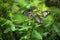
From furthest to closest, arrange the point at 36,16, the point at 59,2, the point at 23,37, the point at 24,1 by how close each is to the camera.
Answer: the point at 59,2
the point at 24,1
the point at 23,37
the point at 36,16

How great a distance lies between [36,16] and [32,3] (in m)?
0.22

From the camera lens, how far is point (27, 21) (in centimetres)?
195

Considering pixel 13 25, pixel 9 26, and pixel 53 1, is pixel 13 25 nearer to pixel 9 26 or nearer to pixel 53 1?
pixel 9 26

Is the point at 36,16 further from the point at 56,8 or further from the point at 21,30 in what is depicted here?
the point at 56,8

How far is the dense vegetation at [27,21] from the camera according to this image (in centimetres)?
191

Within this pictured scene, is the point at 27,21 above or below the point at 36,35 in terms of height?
above

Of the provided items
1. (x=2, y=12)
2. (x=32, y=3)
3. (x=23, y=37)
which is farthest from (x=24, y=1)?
(x=23, y=37)

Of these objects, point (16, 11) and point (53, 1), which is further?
point (53, 1)

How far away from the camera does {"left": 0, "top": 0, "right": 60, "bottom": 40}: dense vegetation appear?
1.91m

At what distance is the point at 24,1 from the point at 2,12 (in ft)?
0.88

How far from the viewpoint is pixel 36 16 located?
6.03 ft

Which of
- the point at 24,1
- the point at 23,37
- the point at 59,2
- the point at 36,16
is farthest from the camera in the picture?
the point at 59,2

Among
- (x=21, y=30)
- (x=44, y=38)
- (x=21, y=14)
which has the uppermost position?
(x=21, y=14)

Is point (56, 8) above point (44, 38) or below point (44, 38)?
above
